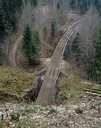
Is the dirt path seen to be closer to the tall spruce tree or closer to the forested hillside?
the forested hillside

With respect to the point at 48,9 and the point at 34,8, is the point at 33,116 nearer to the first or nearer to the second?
the point at 34,8

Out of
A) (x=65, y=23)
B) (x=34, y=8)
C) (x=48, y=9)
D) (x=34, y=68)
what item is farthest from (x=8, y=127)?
(x=48, y=9)

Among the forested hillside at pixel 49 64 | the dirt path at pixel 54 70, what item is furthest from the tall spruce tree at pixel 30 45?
the dirt path at pixel 54 70

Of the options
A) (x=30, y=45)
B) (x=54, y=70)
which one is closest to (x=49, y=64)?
(x=54, y=70)

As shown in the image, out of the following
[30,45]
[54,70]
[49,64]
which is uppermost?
[30,45]

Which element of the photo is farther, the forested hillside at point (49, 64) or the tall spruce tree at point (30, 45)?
the tall spruce tree at point (30, 45)

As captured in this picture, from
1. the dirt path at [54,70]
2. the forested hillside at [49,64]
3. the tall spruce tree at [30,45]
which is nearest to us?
the forested hillside at [49,64]

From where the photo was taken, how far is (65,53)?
54500 mm

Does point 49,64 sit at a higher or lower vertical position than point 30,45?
lower

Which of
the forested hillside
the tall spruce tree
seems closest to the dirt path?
the forested hillside

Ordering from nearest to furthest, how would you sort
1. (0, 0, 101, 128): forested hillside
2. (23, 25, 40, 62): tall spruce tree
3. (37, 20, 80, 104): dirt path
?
1. (0, 0, 101, 128): forested hillside
2. (37, 20, 80, 104): dirt path
3. (23, 25, 40, 62): tall spruce tree

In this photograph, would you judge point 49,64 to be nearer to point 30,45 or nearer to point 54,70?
point 54,70

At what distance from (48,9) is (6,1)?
30.7 metres

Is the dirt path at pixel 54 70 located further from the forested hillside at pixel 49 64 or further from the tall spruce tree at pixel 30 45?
the tall spruce tree at pixel 30 45
